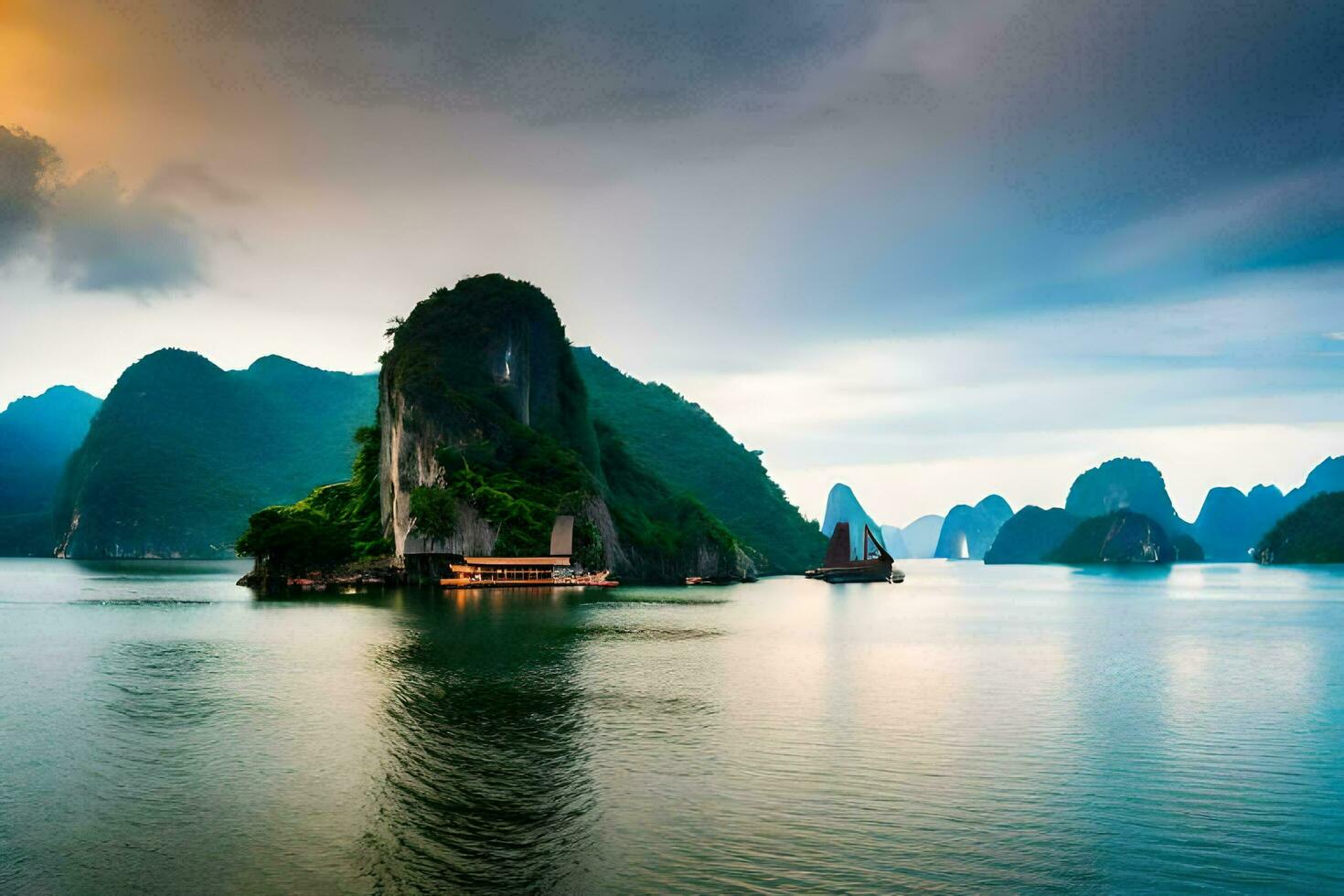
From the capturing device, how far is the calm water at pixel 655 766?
54.0ft

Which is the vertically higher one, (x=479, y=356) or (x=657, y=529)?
(x=479, y=356)

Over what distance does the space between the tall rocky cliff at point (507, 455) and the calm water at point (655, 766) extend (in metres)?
74.8

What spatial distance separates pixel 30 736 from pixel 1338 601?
120692mm

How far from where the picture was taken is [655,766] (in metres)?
23.3

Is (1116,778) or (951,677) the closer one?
(1116,778)

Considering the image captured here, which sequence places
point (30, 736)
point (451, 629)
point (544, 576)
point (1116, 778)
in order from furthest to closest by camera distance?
point (544, 576), point (451, 629), point (30, 736), point (1116, 778)

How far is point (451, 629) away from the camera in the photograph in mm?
57656

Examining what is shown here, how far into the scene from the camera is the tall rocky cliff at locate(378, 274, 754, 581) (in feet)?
420

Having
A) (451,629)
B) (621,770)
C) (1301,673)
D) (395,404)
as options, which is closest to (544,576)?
(395,404)

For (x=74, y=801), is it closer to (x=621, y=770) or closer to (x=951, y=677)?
(x=621, y=770)

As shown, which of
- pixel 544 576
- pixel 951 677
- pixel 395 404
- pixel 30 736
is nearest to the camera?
pixel 30 736

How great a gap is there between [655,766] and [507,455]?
127081 millimetres

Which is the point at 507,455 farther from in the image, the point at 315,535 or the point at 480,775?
the point at 480,775

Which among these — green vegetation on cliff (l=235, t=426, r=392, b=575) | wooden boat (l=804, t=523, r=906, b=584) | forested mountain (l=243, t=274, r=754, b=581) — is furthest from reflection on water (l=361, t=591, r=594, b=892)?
wooden boat (l=804, t=523, r=906, b=584)
